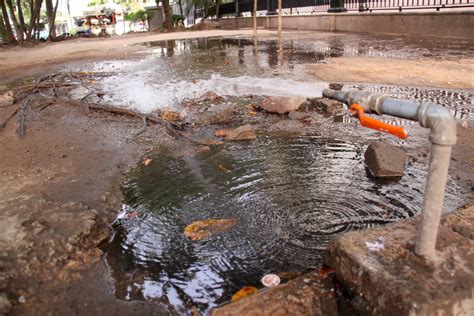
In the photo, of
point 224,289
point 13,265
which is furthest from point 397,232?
point 13,265

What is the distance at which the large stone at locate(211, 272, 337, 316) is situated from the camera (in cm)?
208

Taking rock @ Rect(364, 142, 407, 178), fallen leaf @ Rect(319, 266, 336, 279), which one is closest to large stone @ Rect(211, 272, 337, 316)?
fallen leaf @ Rect(319, 266, 336, 279)

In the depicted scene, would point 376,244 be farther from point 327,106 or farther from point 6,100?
point 6,100

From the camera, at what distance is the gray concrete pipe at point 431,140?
69.1 inches

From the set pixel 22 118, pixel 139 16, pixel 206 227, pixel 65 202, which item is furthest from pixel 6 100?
pixel 139 16

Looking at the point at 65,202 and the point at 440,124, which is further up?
the point at 440,124

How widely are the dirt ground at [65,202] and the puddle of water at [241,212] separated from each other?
15 cm

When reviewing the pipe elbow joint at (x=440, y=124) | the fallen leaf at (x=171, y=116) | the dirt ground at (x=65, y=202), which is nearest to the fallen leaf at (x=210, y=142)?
the dirt ground at (x=65, y=202)

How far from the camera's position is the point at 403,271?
1933 millimetres

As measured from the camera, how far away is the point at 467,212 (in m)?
2.67

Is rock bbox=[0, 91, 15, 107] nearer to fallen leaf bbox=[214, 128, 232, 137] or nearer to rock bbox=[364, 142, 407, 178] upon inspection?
fallen leaf bbox=[214, 128, 232, 137]

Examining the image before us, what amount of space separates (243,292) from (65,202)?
1.78 meters

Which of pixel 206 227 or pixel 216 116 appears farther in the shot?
pixel 216 116

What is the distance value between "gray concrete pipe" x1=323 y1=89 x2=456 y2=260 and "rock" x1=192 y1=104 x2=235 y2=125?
378 centimetres
